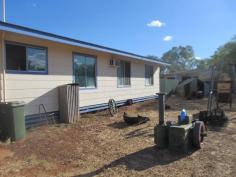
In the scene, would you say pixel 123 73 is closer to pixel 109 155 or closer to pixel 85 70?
pixel 85 70

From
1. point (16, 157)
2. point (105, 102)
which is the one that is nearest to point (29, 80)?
point (16, 157)

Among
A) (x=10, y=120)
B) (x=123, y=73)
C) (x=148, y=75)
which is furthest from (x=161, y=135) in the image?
(x=148, y=75)

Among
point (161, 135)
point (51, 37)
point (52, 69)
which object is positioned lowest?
point (161, 135)

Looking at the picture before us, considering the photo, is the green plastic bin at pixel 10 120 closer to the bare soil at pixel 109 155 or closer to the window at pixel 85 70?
the bare soil at pixel 109 155

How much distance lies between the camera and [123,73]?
506 inches

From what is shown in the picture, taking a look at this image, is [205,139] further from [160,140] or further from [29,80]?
[29,80]

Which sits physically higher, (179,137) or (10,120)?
(10,120)

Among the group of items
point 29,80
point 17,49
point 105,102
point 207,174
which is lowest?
point 207,174

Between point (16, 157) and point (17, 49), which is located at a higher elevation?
point (17, 49)

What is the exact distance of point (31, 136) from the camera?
643cm

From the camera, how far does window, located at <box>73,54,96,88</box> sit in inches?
373

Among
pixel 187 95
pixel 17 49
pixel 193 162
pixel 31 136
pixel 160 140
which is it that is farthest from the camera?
pixel 187 95

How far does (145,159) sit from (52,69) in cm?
478

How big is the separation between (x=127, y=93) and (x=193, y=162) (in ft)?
27.6
